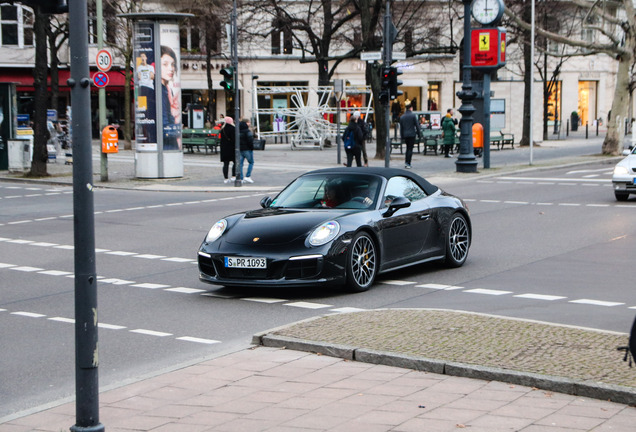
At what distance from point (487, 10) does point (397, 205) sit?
21.5m

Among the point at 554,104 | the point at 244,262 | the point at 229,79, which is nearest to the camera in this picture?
Answer: the point at 244,262

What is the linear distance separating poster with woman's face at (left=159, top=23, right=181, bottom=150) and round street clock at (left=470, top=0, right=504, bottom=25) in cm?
959

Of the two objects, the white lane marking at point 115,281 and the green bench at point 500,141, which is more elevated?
the green bench at point 500,141

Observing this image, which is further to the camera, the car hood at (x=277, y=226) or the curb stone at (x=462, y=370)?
the car hood at (x=277, y=226)

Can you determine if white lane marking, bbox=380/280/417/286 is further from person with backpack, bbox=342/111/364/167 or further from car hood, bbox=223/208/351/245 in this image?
person with backpack, bbox=342/111/364/167

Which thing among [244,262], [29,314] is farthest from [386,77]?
[29,314]

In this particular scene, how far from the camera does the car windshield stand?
11.2m

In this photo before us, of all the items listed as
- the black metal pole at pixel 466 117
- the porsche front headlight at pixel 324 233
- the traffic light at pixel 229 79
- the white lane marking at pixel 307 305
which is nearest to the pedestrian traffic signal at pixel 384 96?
the black metal pole at pixel 466 117

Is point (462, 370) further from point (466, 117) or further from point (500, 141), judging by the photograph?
point (500, 141)

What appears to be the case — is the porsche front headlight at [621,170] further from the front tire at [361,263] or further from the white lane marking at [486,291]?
the front tire at [361,263]

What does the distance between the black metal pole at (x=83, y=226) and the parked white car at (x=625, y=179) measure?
55.3 ft

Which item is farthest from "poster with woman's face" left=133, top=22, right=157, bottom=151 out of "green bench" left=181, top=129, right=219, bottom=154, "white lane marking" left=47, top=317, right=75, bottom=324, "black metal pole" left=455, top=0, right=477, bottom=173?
"white lane marking" left=47, top=317, right=75, bottom=324

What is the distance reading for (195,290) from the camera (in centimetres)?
1090

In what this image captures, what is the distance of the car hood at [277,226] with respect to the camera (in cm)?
1028
